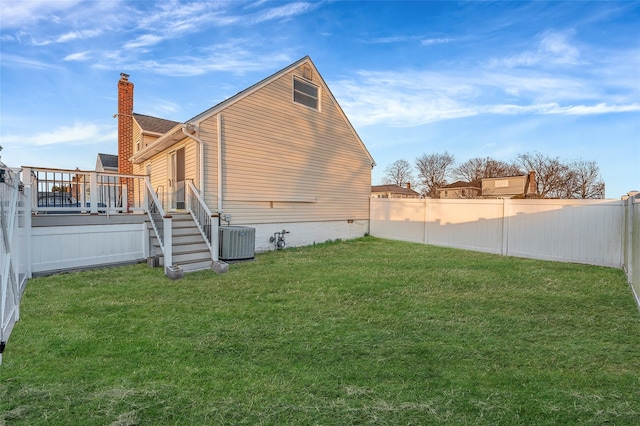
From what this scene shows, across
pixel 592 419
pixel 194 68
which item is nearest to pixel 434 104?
pixel 194 68

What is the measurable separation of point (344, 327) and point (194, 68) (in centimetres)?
1053

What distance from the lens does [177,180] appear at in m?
10.1

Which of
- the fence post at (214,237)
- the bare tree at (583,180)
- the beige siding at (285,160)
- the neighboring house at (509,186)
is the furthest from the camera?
the bare tree at (583,180)

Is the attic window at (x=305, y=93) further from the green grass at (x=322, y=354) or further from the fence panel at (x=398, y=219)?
the green grass at (x=322, y=354)

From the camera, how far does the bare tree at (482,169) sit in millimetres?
38953

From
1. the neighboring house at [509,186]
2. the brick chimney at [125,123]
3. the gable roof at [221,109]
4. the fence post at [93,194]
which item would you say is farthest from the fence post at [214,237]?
the neighboring house at [509,186]

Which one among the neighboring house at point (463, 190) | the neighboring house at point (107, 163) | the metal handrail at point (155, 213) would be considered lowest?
the metal handrail at point (155, 213)

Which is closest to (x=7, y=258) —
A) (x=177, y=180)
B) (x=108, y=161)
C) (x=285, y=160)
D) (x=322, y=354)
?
(x=322, y=354)

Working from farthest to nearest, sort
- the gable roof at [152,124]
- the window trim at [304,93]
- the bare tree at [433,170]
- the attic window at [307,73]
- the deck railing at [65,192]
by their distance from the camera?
the bare tree at [433,170], the gable roof at [152,124], the attic window at [307,73], the window trim at [304,93], the deck railing at [65,192]

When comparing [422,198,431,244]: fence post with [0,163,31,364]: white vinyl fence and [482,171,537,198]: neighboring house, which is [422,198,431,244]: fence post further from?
[482,171,537,198]: neighboring house

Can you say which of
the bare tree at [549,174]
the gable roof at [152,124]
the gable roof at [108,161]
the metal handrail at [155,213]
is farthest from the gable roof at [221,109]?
the bare tree at [549,174]

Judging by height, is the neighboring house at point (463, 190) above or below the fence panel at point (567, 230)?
above

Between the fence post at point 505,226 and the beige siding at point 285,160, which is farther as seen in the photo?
the fence post at point 505,226

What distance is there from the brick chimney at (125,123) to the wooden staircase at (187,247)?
9177 mm
